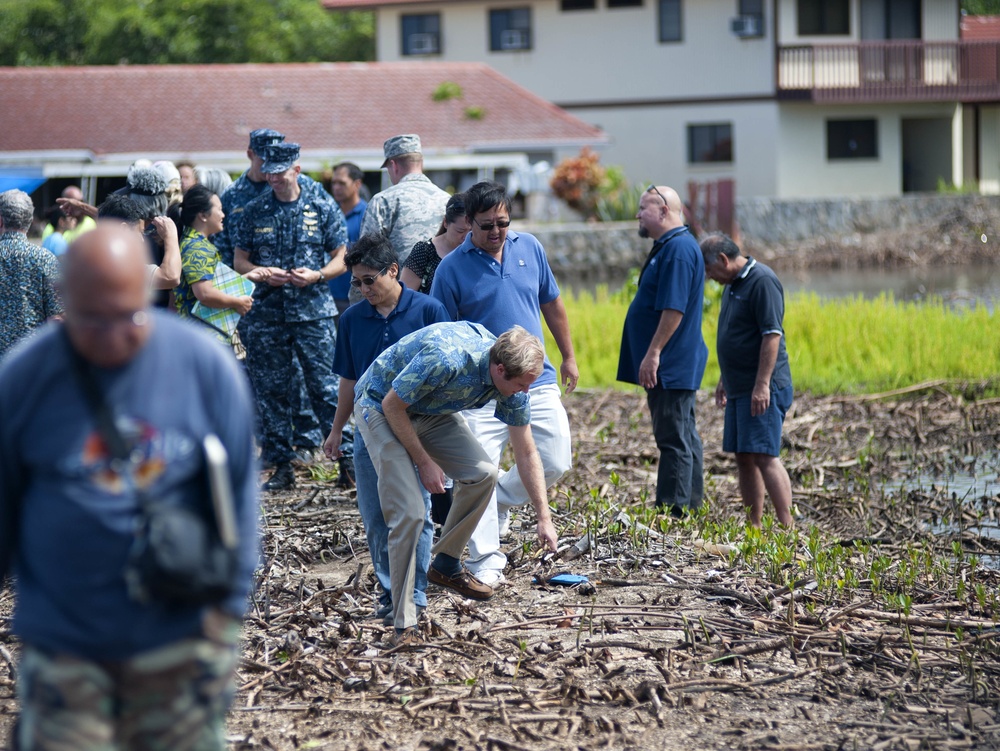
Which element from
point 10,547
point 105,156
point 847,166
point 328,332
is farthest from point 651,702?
point 847,166

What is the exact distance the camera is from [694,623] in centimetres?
539

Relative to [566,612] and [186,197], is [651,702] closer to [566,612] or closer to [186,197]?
[566,612]

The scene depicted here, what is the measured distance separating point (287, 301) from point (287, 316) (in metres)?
0.10

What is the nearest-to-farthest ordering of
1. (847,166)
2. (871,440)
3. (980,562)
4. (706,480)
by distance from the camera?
(980,562) < (706,480) < (871,440) < (847,166)

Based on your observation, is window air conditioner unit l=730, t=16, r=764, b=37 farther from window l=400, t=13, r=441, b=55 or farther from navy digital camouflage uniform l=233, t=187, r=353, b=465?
navy digital camouflage uniform l=233, t=187, r=353, b=465

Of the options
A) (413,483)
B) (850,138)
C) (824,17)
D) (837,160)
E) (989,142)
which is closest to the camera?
(413,483)

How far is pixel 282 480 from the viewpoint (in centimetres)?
813

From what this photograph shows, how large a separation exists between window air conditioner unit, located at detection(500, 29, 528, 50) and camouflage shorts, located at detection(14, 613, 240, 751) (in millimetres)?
37399

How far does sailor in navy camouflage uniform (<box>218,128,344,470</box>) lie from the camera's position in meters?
8.15

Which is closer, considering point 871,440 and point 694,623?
point 694,623

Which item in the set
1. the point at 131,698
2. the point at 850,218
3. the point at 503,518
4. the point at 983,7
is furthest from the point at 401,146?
the point at 983,7

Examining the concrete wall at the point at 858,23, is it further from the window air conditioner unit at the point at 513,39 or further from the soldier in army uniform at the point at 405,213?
the soldier in army uniform at the point at 405,213

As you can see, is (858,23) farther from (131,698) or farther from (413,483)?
(131,698)

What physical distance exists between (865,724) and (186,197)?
5.14 m
